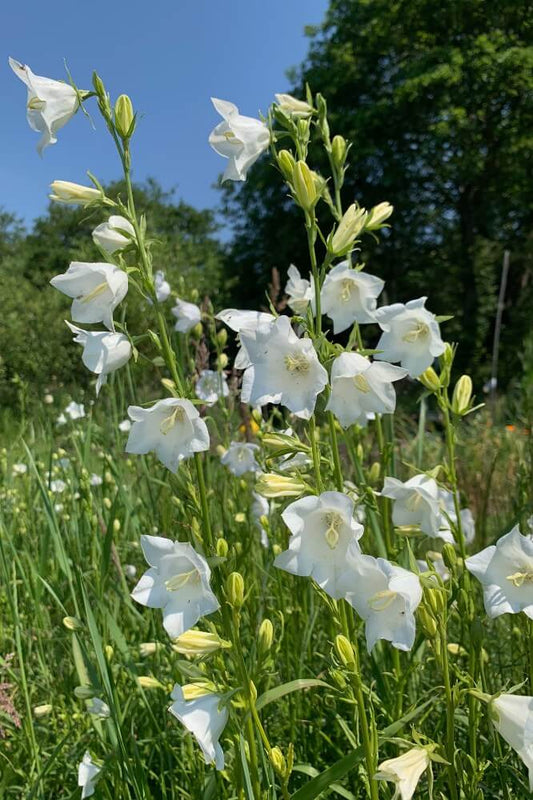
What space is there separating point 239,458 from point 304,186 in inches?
56.5

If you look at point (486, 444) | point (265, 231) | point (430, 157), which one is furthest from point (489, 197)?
point (486, 444)

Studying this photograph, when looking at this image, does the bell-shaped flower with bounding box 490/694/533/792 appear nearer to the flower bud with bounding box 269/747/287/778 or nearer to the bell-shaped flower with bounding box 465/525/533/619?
the bell-shaped flower with bounding box 465/525/533/619

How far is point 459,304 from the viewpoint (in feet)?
62.6

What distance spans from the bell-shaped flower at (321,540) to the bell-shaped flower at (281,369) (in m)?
0.14

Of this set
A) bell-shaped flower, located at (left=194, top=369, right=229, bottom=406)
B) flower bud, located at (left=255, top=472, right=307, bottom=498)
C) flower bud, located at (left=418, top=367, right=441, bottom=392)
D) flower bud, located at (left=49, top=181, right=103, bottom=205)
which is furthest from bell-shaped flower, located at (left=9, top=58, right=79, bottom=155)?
bell-shaped flower, located at (left=194, top=369, right=229, bottom=406)

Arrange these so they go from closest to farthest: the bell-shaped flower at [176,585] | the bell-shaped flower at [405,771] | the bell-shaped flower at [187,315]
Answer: the bell-shaped flower at [405,771], the bell-shaped flower at [176,585], the bell-shaped flower at [187,315]

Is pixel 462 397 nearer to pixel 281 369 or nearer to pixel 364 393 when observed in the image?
pixel 364 393

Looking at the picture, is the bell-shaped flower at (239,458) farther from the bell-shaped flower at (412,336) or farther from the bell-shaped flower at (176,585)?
the bell-shaped flower at (176,585)

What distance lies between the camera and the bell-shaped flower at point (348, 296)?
1.38m

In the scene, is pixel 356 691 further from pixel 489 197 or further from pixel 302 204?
pixel 489 197

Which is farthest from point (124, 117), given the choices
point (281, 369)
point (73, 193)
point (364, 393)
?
point (364, 393)

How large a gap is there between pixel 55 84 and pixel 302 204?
22.1 inches

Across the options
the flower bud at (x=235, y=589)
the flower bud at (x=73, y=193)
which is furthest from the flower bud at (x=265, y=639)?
the flower bud at (x=73, y=193)

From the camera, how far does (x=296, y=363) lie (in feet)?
3.53
